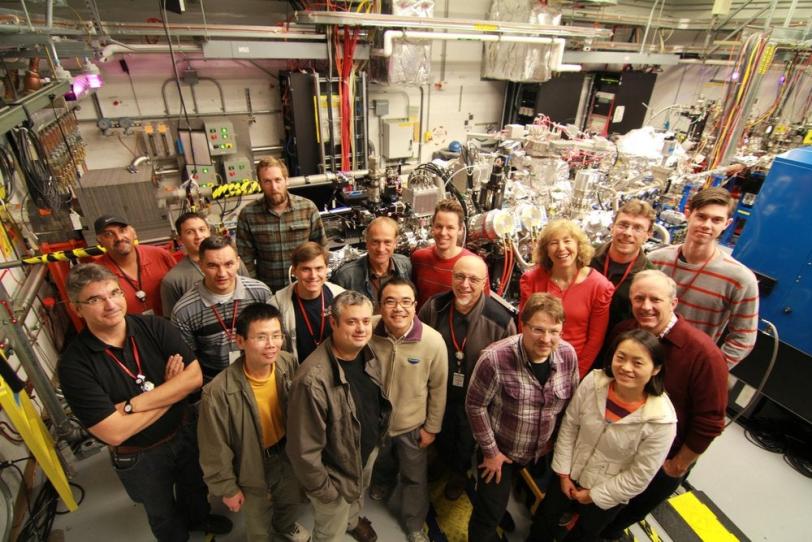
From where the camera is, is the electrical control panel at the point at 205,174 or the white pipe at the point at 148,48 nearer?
the white pipe at the point at 148,48

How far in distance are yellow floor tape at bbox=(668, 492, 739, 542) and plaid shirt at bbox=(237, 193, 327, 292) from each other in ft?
8.62

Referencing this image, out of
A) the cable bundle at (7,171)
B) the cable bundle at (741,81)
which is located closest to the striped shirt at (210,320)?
the cable bundle at (7,171)

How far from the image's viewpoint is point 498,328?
1.91 meters

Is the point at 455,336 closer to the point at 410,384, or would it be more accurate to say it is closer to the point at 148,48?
the point at 410,384

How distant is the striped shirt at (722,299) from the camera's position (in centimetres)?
200

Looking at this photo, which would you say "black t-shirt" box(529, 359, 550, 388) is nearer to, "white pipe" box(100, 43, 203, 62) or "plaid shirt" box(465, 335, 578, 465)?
"plaid shirt" box(465, 335, 578, 465)

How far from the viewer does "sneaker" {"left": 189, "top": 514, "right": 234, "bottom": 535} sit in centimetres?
220

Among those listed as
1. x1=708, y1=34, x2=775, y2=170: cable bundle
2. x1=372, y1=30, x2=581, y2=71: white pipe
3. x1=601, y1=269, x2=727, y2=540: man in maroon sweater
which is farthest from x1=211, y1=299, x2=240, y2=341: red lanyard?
x1=708, y1=34, x2=775, y2=170: cable bundle

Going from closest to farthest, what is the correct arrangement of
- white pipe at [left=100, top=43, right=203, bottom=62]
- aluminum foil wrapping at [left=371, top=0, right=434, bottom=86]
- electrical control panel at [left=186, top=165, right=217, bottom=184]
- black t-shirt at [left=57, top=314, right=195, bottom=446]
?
black t-shirt at [left=57, top=314, right=195, bottom=446]
white pipe at [left=100, top=43, right=203, bottom=62]
aluminum foil wrapping at [left=371, top=0, right=434, bottom=86]
electrical control panel at [left=186, top=165, right=217, bottom=184]

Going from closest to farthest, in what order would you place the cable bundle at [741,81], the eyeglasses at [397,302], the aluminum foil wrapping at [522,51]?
the eyeglasses at [397,302], the cable bundle at [741,81], the aluminum foil wrapping at [522,51]

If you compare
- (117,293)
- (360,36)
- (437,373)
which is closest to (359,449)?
(437,373)

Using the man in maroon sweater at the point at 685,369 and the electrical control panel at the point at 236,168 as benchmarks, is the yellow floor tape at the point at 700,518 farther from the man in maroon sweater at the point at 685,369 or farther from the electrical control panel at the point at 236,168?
the electrical control panel at the point at 236,168

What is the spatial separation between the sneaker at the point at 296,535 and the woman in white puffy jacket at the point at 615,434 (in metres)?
1.27

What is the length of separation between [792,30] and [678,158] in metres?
1.61
